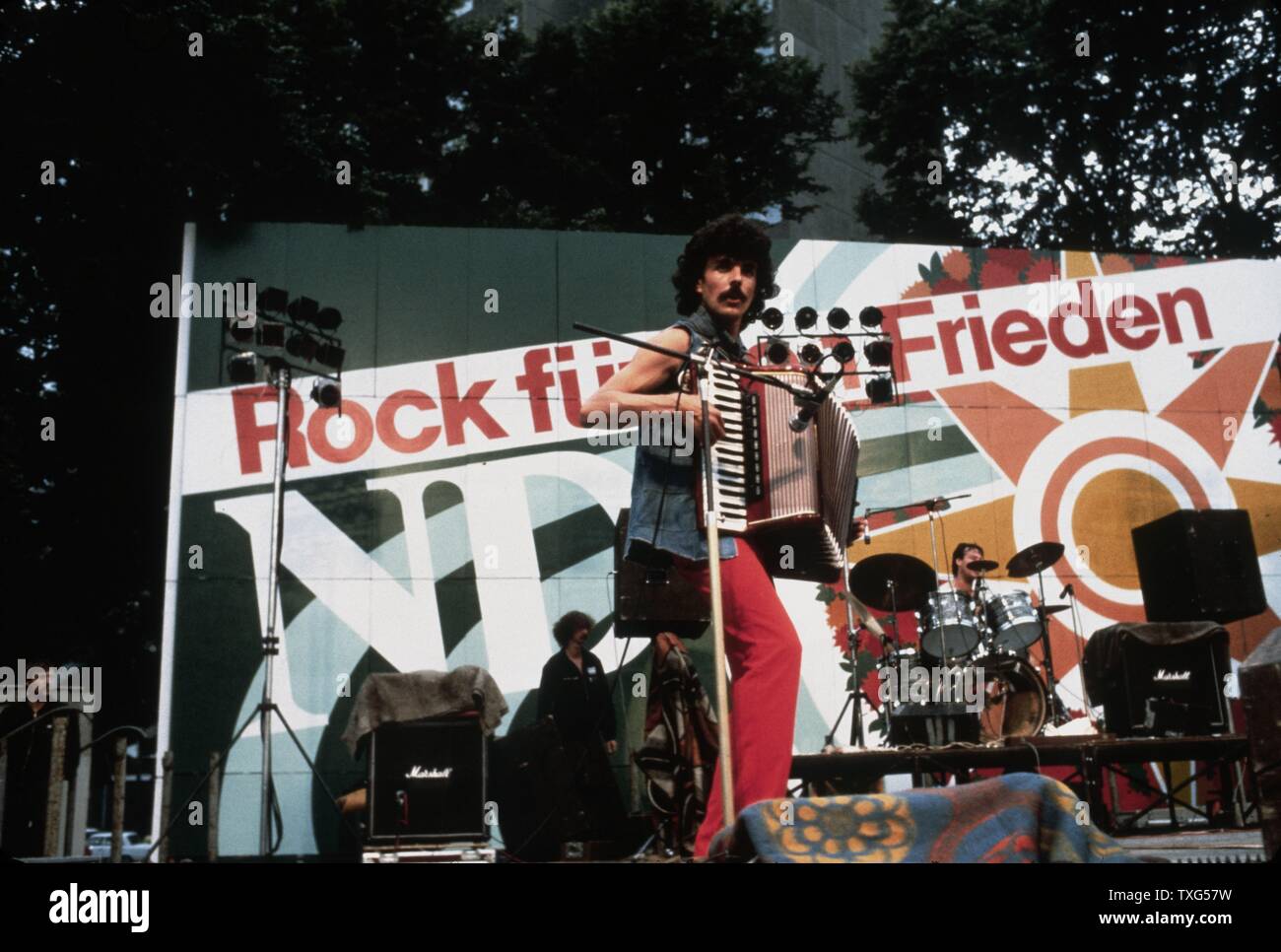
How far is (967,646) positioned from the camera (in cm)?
846

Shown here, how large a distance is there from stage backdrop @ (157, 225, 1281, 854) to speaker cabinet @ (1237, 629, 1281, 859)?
702cm

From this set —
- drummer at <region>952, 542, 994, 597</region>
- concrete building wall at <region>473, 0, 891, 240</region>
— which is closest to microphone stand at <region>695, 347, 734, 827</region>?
drummer at <region>952, 542, 994, 597</region>

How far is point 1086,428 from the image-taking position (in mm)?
11172

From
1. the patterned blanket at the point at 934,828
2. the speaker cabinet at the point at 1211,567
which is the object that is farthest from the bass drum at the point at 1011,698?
the patterned blanket at the point at 934,828

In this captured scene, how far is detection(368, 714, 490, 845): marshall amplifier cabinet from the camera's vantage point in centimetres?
759

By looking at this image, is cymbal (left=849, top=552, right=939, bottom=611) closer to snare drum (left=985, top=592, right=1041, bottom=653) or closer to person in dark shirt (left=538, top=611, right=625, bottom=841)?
snare drum (left=985, top=592, right=1041, bottom=653)

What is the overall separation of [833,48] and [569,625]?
22383 millimetres

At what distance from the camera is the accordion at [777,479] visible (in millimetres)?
4262

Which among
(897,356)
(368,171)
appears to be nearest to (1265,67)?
(897,356)

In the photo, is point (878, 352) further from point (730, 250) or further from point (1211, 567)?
point (730, 250)

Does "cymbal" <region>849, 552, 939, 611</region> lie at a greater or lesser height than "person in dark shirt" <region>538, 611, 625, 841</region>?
greater

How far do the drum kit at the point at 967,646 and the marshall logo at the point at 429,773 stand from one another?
2526mm

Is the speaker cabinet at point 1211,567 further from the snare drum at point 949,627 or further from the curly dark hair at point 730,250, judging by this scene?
the curly dark hair at point 730,250
